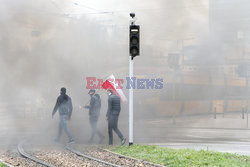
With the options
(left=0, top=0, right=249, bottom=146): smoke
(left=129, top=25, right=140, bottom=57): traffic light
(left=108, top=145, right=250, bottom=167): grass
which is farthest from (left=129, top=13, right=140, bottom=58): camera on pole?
(left=0, top=0, right=249, bottom=146): smoke

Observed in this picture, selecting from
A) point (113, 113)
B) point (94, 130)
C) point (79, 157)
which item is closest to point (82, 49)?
point (94, 130)

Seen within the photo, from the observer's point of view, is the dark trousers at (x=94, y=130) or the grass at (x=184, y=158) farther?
the dark trousers at (x=94, y=130)

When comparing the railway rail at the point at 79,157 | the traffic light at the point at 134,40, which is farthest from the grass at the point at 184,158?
the traffic light at the point at 134,40

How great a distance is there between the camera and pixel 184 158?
9.95 m

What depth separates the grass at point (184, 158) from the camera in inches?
369

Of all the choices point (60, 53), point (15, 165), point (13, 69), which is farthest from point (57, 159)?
point (60, 53)

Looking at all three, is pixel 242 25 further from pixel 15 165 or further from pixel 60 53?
pixel 15 165

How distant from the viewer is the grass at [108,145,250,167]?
30.8 ft

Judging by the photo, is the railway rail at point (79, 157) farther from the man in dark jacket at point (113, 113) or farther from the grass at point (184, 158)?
the man in dark jacket at point (113, 113)

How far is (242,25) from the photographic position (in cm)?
2064

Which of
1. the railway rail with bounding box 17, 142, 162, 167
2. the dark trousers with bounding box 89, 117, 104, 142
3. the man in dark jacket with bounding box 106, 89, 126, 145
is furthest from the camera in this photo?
the dark trousers with bounding box 89, 117, 104, 142

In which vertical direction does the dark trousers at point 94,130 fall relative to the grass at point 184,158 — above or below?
above

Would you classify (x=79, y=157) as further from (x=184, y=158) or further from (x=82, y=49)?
(x=82, y=49)

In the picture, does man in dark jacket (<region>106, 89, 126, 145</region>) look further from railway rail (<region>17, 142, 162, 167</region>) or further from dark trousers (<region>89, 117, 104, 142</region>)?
dark trousers (<region>89, 117, 104, 142</region>)
